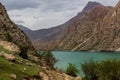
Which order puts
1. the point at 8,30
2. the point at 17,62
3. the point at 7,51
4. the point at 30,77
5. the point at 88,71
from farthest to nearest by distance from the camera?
the point at 88,71
the point at 8,30
the point at 7,51
the point at 17,62
the point at 30,77

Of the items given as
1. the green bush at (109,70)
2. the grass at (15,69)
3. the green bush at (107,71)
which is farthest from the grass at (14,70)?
the green bush at (107,71)

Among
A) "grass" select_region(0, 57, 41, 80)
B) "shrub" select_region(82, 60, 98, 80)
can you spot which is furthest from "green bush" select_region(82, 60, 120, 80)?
"grass" select_region(0, 57, 41, 80)

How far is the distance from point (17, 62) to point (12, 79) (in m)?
13.1

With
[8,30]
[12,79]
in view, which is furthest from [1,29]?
[12,79]

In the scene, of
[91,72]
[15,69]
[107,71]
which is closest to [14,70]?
[15,69]

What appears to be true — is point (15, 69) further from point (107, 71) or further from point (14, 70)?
point (107, 71)

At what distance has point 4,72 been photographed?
148 ft

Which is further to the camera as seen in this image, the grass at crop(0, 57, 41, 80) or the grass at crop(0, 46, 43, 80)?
the grass at crop(0, 46, 43, 80)

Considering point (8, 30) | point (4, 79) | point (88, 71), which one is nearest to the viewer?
point (4, 79)

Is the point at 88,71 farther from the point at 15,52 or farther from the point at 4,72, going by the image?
the point at 4,72

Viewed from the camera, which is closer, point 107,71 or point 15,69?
point 15,69

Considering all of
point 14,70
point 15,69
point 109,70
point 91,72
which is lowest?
point 14,70

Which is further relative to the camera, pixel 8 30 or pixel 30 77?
pixel 8 30

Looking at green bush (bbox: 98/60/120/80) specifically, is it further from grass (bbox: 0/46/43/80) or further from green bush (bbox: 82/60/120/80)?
grass (bbox: 0/46/43/80)
